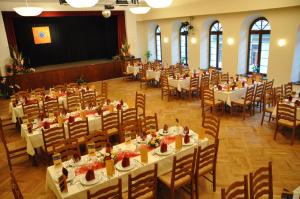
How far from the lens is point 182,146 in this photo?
14.3 ft

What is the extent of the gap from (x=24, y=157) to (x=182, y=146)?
3.78 meters

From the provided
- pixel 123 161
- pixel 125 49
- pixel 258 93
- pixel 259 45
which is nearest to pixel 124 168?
pixel 123 161

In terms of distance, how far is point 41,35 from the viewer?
538 inches

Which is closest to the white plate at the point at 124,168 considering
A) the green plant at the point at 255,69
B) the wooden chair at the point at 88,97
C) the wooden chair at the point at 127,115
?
the wooden chair at the point at 127,115

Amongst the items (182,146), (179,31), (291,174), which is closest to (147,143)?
(182,146)

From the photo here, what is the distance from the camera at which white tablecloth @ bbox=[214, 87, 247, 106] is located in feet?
24.8

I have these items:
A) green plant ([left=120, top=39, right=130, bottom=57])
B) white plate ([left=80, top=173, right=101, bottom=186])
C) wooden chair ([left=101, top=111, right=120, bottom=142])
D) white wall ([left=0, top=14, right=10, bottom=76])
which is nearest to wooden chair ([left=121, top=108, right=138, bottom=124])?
wooden chair ([left=101, top=111, right=120, bottom=142])

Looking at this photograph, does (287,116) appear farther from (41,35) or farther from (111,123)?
(41,35)

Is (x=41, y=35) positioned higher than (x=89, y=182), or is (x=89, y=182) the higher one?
(x=41, y=35)

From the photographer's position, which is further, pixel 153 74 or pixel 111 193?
pixel 153 74

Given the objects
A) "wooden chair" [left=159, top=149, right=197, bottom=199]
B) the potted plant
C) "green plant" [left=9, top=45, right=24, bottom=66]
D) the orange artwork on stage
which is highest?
the orange artwork on stage

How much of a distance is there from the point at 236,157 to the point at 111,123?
9.22 feet

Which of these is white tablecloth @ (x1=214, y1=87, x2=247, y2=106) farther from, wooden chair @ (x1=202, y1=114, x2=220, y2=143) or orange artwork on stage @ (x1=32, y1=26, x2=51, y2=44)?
orange artwork on stage @ (x1=32, y1=26, x2=51, y2=44)

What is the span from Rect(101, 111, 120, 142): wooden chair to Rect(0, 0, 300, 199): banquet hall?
4 cm
